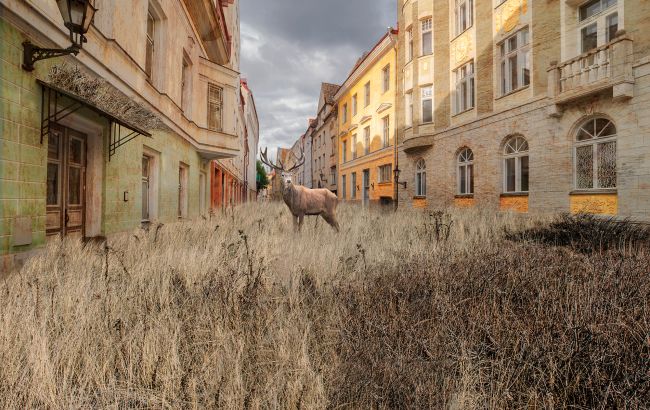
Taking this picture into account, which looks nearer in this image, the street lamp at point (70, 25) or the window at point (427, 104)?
the street lamp at point (70, 25)

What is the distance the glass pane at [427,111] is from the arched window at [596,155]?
8.06 metres

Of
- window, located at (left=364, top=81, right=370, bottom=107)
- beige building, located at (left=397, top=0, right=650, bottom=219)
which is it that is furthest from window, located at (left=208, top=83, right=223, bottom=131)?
window, located at (left=364, top=81, right=370, bottom=107)

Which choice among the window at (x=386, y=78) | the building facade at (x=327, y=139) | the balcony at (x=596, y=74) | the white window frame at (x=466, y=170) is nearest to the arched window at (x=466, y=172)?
the white window frame at (x=466, y=170)

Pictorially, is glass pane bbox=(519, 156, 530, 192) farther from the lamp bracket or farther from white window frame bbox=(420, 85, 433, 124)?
the lamp bracket

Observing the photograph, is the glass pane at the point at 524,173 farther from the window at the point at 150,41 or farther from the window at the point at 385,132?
the window at the point at 150,41

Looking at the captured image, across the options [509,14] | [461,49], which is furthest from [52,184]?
[461,49]

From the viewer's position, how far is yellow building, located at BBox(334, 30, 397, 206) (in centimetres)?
2095

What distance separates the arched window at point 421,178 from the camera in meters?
17.8

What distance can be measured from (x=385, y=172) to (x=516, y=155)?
10.3 m

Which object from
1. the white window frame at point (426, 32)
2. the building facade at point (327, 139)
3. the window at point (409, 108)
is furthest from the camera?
the building facade at point (327, 139)

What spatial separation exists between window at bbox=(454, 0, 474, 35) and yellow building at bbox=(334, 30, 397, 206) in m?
4.90

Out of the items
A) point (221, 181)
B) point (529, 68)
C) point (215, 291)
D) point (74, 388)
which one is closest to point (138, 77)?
point (215, 291)

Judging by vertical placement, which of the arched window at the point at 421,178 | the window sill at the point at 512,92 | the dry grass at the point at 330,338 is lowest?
the dry grass at the point at 330,338

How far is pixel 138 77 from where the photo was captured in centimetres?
672
